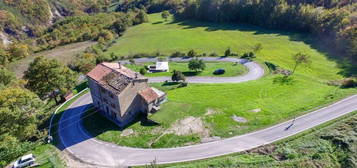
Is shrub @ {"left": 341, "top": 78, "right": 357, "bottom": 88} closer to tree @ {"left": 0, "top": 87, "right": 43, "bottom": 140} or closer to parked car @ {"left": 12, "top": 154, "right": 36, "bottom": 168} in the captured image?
parked car @ {"left": 12, "top": 154, "right": 36, "bottom": 168}

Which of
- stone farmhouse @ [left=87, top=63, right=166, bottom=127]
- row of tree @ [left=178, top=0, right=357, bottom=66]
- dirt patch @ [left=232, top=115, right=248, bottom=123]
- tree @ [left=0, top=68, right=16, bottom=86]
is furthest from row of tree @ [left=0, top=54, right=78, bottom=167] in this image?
row of tree @ [left=178, top=0, right=357, bottom=66]

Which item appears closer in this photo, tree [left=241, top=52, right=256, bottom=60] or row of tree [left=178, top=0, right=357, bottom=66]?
tree [left=241, top=52, right=256, bottom=60]

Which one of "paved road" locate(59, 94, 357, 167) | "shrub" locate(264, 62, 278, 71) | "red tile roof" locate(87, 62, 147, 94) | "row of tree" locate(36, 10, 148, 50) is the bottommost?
"paved road" locate(59, 94, 357, 167)

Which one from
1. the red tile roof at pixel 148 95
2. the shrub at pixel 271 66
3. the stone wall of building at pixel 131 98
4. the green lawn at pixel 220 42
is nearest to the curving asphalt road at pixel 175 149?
the stone wall of building at pixel 131 98

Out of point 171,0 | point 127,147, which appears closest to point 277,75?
point 127,147

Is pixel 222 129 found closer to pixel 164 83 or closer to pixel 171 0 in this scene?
pixel 164 83

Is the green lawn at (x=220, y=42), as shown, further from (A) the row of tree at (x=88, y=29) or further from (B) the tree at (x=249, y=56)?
(A) the row of tree at (x=88, y=29)
